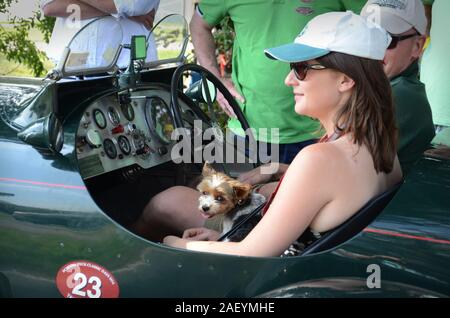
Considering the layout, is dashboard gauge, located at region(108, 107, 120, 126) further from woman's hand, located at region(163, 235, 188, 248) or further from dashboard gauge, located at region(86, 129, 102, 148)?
woman's hand, located at region(163, 235, 188, 248)

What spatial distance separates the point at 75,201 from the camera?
5.92 ft

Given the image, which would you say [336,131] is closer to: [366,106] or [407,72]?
[366,106]

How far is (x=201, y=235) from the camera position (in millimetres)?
1996

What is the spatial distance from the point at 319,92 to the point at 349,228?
1.31 feet

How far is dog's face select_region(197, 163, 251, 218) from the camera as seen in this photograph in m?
1.88

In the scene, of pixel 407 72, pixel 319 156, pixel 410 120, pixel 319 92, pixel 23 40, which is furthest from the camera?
pixel 23 40

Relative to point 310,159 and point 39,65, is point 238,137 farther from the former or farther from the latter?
point 310,159

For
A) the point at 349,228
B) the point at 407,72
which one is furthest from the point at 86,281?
the point at 407,72

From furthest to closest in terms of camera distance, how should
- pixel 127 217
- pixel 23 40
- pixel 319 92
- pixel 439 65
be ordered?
pixel 439 65
pixel 23 40
pixel 127 217
pixel 319 92

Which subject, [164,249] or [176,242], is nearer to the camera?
[164,249]

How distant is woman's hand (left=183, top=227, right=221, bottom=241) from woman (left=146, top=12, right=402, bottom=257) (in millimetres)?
318

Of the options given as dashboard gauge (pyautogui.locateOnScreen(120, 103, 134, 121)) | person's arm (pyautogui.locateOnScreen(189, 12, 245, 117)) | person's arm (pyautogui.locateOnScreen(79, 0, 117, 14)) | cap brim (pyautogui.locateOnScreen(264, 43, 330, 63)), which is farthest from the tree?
cap brim (pyautogui.locateOnScreen(264, 43, 330, 63))

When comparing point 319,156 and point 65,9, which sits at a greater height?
point 65,9
